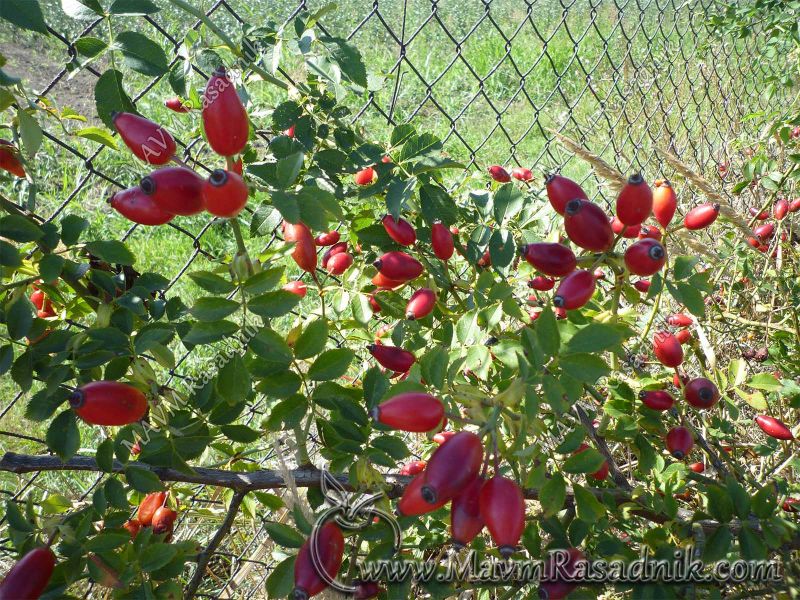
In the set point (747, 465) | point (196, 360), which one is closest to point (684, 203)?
point (747, 465)

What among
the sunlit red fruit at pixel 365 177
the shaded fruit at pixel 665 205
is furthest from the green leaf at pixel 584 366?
the sunlit red fruit at pixel 365 177

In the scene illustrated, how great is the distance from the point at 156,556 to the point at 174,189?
0.48m

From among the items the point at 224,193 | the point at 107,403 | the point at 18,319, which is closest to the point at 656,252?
the point at 224,193

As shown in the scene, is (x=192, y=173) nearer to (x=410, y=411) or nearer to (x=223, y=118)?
(x=223, y=118)

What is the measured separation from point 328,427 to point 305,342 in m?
0.14

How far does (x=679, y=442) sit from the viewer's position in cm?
109

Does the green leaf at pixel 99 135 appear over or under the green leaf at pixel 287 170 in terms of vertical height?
over

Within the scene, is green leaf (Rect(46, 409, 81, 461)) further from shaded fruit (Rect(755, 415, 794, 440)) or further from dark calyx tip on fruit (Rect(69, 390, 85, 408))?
shaded fruit (Rect(755, 415, 794, 440))

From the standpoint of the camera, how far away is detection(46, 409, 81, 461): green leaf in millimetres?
899

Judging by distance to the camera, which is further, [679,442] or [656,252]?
[679,442]

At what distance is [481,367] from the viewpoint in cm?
100

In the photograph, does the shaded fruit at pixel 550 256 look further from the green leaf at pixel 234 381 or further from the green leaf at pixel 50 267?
the green leaf at pixel 50 267

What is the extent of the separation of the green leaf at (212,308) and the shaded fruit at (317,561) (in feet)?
0.85

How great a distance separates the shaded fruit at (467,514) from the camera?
720mm
